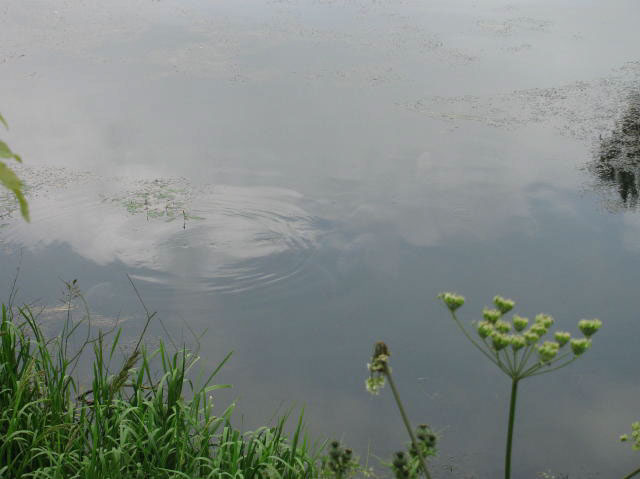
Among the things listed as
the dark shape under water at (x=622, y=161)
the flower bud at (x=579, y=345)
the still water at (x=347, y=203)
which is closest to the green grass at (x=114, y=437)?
the still water at (x=347, y=203)

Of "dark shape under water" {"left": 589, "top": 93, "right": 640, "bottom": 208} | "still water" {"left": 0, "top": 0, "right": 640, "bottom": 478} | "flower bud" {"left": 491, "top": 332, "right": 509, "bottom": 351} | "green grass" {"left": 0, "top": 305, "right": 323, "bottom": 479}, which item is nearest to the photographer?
"flower bud" {"left": 491, "top": 332, "right": 509, "bottom": 351}

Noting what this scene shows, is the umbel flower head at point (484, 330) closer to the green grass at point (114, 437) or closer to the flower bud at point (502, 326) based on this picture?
the flower bud at point (502, 326)

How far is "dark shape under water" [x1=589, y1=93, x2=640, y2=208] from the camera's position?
15.5 ft

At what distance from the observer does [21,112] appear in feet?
17.7

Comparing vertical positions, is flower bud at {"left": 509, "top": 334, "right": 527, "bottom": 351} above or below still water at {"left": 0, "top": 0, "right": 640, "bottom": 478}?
below

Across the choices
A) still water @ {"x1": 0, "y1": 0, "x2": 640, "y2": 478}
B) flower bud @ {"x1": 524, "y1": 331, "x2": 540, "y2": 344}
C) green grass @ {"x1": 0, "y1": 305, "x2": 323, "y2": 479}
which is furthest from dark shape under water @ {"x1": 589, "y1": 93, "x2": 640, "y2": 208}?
flower bud @ {"x1": 524, "y1": 331, "x2": 540, "y2": 344}

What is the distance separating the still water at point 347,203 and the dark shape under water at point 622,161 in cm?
2

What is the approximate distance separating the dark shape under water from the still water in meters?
0.02

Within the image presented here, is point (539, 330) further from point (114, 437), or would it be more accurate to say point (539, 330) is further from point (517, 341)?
point (114, 437)

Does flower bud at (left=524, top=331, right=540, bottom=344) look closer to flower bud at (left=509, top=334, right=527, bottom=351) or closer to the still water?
flower bud at (left=509, top=334, right=527, bottom=351)

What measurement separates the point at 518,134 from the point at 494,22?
9.54ft

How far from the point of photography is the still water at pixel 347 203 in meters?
3.08

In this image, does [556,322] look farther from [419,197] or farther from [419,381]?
[419,197]

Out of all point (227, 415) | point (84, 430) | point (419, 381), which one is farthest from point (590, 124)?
point (84, 430)
